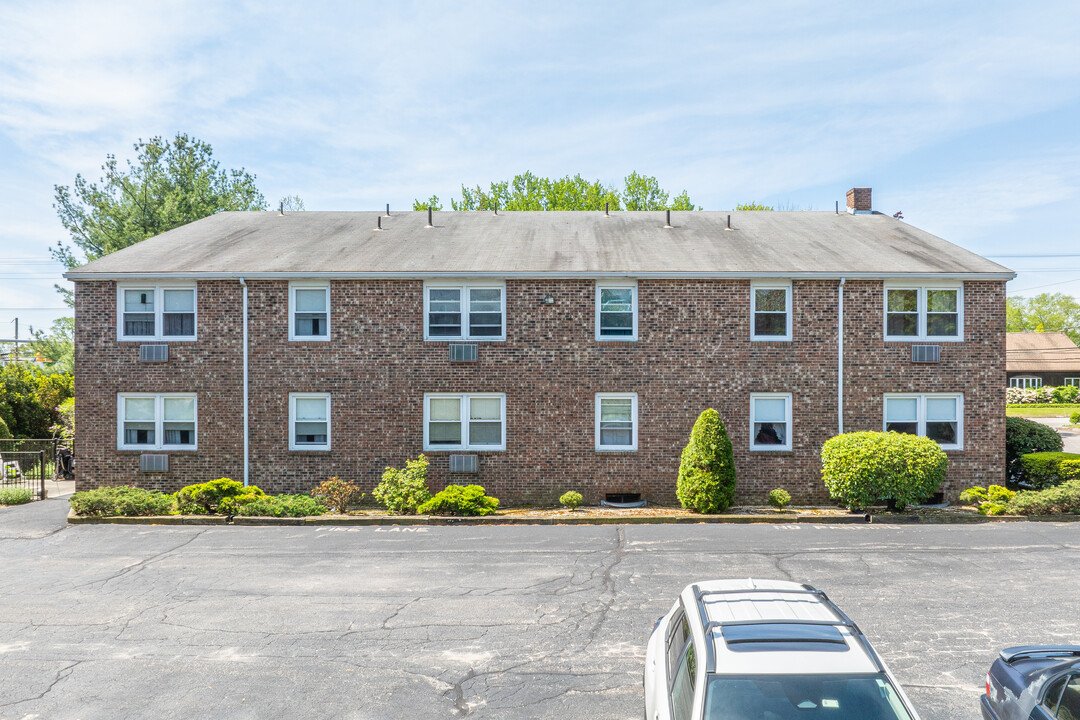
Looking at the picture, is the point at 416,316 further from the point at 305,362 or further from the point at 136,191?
the point at 136,191

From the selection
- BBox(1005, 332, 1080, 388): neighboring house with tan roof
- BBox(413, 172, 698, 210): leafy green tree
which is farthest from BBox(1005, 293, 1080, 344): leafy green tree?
BBox(413, 172, 698, 210): leafy green tree

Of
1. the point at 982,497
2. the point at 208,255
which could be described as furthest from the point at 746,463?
the point at 208,255

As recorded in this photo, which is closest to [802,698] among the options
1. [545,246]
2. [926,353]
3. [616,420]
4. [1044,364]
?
[616,420]

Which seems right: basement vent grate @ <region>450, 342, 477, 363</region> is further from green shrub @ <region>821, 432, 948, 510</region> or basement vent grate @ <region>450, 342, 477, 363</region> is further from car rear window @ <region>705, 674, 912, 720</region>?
car rear window @ <region>705, 674, 912, 720</region>

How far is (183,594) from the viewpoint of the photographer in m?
9.85

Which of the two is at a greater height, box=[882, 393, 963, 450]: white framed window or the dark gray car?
box=[882, 393, 963, 450]: white framed window

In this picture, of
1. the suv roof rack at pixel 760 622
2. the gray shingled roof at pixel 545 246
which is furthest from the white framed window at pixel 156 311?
the suv roof rack at pixel 760 622

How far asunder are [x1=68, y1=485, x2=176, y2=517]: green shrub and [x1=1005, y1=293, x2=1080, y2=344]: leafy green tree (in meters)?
88.0

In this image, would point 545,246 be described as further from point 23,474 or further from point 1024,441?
point 23,474

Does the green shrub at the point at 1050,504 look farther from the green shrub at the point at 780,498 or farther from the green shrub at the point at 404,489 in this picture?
the green shrub at the point at 404,489

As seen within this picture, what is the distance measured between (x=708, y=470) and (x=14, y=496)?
1719cm

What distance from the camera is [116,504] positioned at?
47.9 ft

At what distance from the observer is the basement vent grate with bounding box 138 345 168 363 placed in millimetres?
16250

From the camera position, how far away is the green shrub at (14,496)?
17.1m
